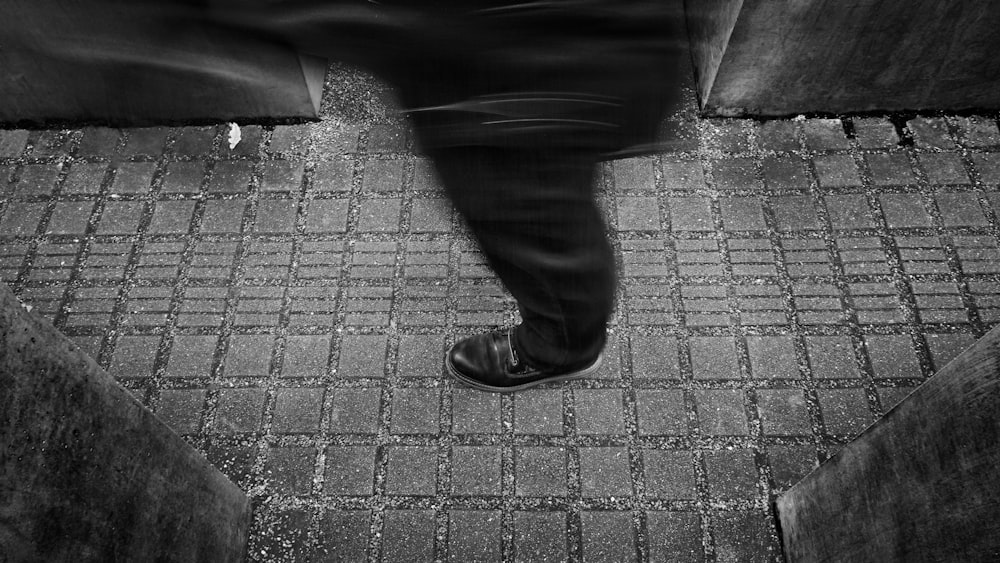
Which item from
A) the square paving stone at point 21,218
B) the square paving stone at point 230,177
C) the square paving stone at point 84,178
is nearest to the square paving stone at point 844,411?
the square paving stone at point 230,177

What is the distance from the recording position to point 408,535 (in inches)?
100

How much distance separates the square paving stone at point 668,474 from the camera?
2.61m

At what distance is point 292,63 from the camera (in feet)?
3.69

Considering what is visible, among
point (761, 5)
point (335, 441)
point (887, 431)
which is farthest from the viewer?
point (761, 5)

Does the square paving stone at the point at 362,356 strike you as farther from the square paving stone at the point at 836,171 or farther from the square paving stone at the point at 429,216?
the square paving stone at the point at 836,171

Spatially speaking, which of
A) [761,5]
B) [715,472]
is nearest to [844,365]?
[715,472]

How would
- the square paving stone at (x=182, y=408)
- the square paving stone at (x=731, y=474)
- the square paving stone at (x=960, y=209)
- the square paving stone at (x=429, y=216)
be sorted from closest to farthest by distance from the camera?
the square paving stone at (x=731, y=474) < the square paving stone at (x=182, y=408) < the square paving stone at (x=960, y=209) < the square paving stone at (x=429, y=216)

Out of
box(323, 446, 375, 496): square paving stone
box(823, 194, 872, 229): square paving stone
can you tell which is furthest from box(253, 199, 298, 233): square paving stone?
box(823, 194, 872, 229): square paving stone

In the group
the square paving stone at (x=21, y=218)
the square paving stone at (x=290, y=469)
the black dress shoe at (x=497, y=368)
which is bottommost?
the square paving stone at (x=290, y=469)

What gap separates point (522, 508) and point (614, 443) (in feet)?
1.47

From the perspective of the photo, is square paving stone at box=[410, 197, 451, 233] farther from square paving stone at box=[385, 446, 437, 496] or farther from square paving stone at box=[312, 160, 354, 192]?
square paving stone at box=[385, 446, 437, 496]

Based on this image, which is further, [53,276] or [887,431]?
[53,276]

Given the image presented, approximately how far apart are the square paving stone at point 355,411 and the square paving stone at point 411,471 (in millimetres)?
145

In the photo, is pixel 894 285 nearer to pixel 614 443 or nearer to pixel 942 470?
pixel 614 443
